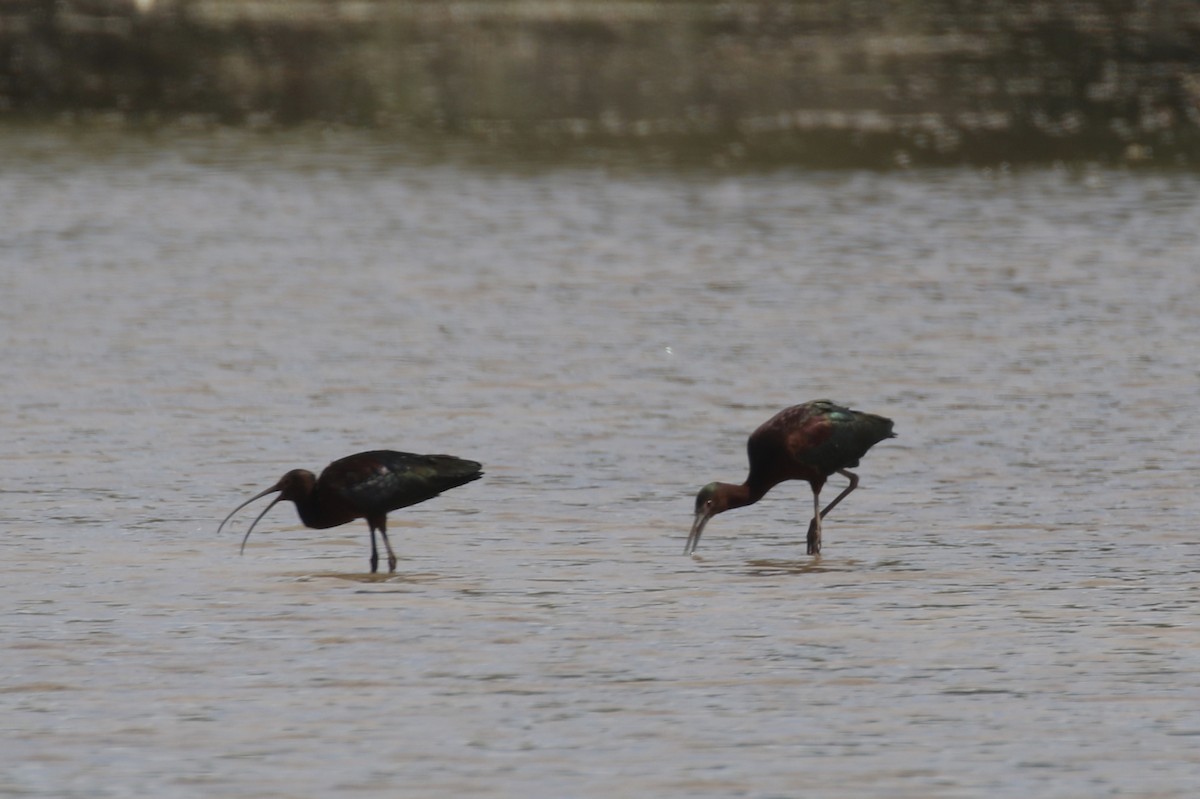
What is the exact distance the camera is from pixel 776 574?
10023 mm

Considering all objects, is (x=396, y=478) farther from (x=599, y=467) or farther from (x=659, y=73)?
(x=659, y=73)

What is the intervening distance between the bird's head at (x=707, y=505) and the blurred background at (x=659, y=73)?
73.6 ft

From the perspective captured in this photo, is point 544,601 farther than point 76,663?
Yes

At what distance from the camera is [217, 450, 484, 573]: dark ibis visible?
999 centimetres

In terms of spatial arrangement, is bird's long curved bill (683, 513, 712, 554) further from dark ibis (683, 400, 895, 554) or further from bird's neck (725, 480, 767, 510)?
bird's neck (725, 480, 767, 510)

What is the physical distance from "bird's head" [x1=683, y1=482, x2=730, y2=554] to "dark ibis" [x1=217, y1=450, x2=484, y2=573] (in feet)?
3.12

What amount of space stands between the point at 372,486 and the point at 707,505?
1438mm

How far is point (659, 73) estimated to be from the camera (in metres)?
49.6

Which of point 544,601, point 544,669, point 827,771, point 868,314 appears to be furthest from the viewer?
point 868,314

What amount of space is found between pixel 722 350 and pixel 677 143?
19532 millimetres

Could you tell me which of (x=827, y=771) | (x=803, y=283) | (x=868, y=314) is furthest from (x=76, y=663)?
(x=803, y=283)

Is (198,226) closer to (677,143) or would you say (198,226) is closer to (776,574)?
(677,143)

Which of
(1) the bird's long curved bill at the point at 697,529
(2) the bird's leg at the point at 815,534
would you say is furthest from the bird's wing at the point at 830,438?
(1) the bird's long curved bill at the point at 697,529

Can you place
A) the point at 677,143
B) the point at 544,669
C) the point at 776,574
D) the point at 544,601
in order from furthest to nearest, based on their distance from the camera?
the point at 677,143, the point at 776,574, the point at 544,601, the point at 544,669
